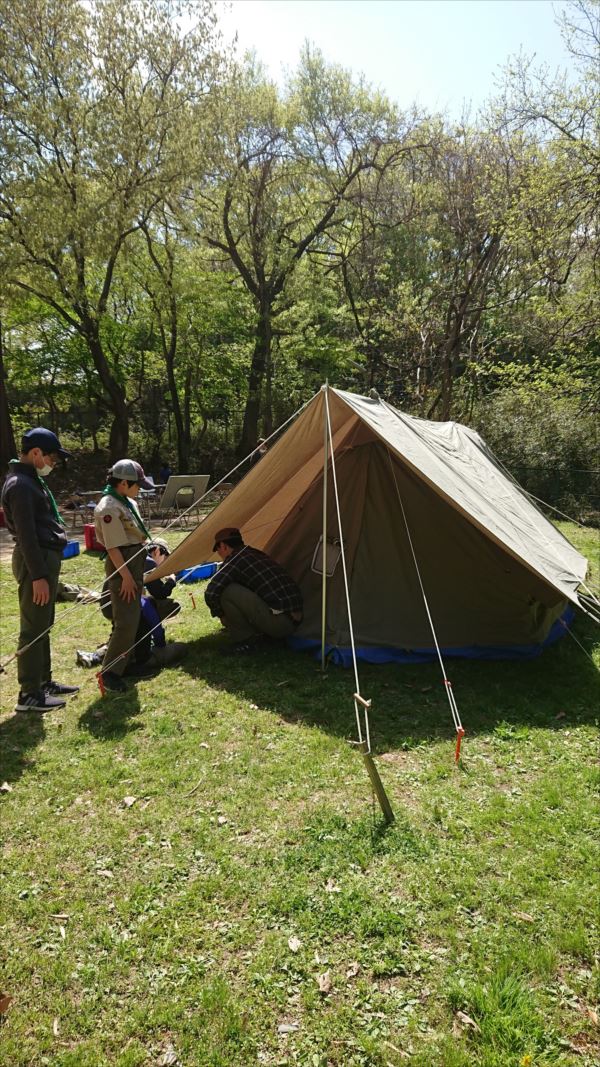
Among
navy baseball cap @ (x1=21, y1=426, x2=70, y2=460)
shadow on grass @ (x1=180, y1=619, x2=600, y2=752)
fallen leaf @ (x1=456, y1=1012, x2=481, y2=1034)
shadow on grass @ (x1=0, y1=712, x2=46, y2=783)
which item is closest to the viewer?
fallen leaf @ (x1=456, y1=1012, x2=481, y2=1034)

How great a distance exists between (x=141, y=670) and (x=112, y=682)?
1.19ft

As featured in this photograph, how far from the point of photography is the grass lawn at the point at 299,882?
215 cm

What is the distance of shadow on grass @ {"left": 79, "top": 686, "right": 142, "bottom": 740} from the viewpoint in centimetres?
426

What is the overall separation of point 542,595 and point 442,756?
1873mm

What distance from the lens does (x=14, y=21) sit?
43.9 ft

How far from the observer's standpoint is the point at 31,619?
4477 millimetres

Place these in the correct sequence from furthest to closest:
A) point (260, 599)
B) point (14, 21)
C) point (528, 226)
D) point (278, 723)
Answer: point (14, 21) → point (528, 226) → point (260, 599) → point (278, 723)

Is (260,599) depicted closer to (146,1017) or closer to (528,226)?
(146,1017)

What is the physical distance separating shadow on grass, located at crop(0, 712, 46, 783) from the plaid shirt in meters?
1.72

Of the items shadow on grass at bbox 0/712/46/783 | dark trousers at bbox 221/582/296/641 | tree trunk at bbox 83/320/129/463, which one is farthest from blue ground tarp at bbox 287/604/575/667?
tree trunk at bbox 83/320/129/463

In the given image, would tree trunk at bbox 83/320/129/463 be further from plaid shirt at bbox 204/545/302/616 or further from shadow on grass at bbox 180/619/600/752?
shadow on grass at bbox 180/619/600/752

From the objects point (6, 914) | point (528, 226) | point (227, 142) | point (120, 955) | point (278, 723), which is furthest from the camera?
point (227, 142)

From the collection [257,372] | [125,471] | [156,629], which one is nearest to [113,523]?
[125,471]

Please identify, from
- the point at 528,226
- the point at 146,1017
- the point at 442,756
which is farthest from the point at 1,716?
the point at 528,226
